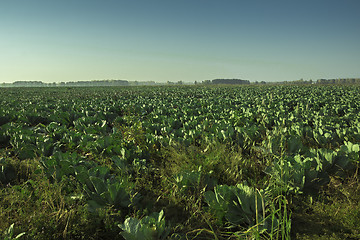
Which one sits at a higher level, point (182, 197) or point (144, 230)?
point (144, 230)

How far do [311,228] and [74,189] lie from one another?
129 inches

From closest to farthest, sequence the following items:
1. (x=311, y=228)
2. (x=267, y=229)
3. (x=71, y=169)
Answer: (x=267, y=229)
(x=311, y=228)
(x=71, y=169)

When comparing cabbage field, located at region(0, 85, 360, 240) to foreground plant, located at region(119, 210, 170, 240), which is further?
cabbage field, located at region(0, 85, 360, 240)

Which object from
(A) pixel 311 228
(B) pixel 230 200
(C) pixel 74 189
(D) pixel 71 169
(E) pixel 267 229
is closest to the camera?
(E) pixel 267 229

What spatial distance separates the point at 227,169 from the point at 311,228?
1.38 metres

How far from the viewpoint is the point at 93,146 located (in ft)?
15.8

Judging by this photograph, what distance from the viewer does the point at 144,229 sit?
2021 mm

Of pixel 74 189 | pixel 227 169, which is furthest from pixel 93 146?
pixel 227 169

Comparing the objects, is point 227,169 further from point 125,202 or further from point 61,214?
point 61,214

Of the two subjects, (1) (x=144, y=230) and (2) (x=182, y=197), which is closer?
(1) (x=144, y=230)

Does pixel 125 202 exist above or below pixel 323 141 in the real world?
below

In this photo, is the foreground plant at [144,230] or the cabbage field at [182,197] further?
the cabbage field at [182,197]

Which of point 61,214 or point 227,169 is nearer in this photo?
point 61,214

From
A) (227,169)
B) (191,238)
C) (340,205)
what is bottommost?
(191,238)
